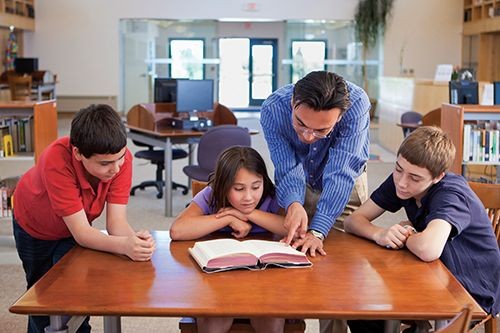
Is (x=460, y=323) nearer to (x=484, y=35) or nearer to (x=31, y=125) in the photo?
(x=31, y=125)

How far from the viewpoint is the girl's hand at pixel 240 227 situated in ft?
8.81

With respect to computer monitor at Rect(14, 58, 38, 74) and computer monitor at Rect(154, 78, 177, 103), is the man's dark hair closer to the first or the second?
computer monitor at Rect(154, 78, 177, 103)

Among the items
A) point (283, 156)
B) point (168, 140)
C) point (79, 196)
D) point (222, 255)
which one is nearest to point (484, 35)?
point (168, 140)

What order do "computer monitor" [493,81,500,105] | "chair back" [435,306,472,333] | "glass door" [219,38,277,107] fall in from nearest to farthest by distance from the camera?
"chair back" [435,306,472,333], "computer monitor" [493,81,500,105], "glass door" [219,38,277,107]

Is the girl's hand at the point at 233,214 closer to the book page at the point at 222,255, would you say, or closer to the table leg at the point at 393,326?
the book page at the point at 222,255

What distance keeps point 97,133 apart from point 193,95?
5228mm

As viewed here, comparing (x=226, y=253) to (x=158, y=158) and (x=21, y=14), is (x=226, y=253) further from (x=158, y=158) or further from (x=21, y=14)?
(x=21, y=14)

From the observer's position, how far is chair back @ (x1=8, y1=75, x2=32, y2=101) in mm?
14672

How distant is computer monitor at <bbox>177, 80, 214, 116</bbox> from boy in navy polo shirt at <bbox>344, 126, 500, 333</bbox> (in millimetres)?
5115

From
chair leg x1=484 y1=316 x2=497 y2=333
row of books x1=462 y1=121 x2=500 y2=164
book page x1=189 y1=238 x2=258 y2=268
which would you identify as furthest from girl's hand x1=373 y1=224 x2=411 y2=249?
row of books x1=462 y1=121 x2=500 y2=164

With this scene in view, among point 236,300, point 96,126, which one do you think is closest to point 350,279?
point 236,300

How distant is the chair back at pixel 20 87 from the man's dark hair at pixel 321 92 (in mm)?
13087

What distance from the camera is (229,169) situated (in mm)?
2721

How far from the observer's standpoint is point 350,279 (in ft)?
7.20
